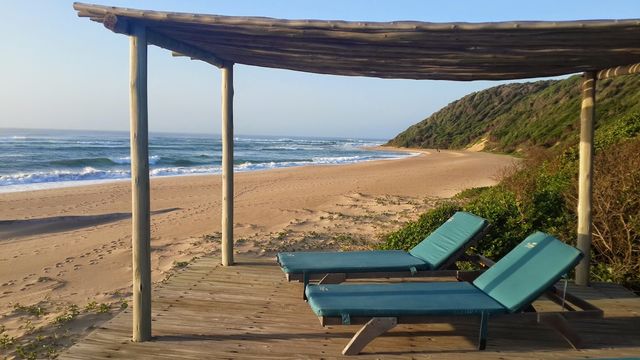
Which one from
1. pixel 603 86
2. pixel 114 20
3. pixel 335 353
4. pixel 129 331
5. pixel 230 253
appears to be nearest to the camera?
pixel 114 20

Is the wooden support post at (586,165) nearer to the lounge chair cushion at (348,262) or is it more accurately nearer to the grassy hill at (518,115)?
the lounge chair cushion at (348,262)

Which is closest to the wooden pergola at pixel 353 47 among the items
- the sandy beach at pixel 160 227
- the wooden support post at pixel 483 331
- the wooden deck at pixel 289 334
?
the wooden deck at pixel 289 334

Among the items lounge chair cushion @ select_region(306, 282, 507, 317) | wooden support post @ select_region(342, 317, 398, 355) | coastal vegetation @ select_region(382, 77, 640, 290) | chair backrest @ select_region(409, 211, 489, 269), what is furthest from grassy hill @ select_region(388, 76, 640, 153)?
wooden support post @ select_region(342, 317, 398, 355)

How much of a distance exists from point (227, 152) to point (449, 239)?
93.3 inches

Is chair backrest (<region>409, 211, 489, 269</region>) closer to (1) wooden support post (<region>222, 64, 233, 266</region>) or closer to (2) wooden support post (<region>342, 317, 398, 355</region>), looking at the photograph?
(2) wooden support post (<region>342, 317, 398, 355</region>)

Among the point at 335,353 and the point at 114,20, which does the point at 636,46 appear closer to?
the point at 335,353

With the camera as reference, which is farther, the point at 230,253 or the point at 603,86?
the point at 603,86

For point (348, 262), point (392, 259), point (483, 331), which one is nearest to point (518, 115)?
point (392, 259)

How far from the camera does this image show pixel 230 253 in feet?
17.9

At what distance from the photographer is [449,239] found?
484 centimetres

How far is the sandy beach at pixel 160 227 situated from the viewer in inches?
249

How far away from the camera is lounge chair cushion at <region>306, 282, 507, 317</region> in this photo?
3.23 meters

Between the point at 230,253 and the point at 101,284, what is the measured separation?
206 centimetres

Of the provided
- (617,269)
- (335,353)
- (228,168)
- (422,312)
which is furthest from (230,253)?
(617,269)
